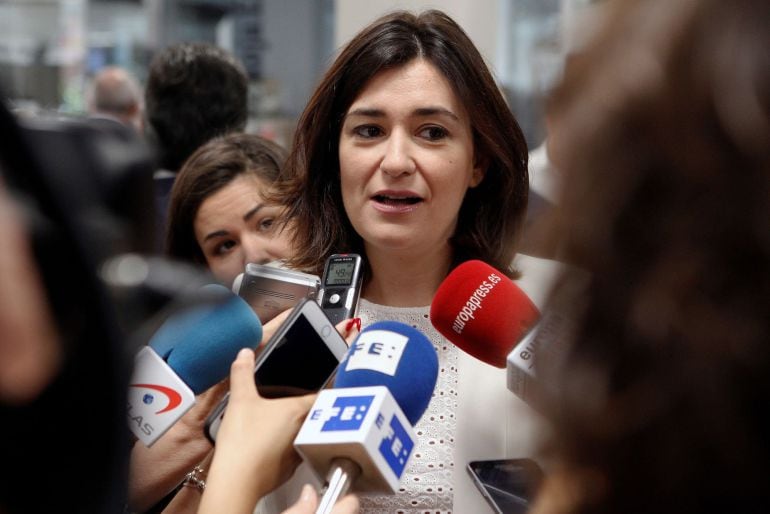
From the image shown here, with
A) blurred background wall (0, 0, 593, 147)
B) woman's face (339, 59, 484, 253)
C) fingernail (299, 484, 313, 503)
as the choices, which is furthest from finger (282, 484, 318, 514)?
blurred background wall (0, 0, 593, 147)

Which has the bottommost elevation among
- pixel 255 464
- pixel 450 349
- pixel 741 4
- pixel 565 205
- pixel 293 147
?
pixel 450 349

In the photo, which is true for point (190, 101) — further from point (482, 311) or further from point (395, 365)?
point (395, 365)

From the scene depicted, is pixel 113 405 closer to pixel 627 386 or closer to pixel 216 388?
pixel 627 386

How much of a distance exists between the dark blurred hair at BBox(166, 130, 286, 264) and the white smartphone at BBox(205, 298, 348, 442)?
40.2 inches

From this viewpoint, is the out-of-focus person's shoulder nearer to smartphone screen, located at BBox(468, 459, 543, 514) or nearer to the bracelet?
smartphone screen, located at BBox(468, 459, 543, 514)

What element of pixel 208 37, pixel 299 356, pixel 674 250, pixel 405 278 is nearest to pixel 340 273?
pixel 405 278

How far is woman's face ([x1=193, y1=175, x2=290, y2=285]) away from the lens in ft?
7.33

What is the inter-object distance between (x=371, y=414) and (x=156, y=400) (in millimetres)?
369

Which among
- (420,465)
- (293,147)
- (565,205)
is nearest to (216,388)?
(420,465)

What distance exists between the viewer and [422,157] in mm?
1733

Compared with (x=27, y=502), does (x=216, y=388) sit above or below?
below

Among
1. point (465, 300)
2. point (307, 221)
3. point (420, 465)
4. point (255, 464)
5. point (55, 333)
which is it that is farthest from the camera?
point (307, 221)

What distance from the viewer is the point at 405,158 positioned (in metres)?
1.71

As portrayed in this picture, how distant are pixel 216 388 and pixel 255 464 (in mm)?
378
